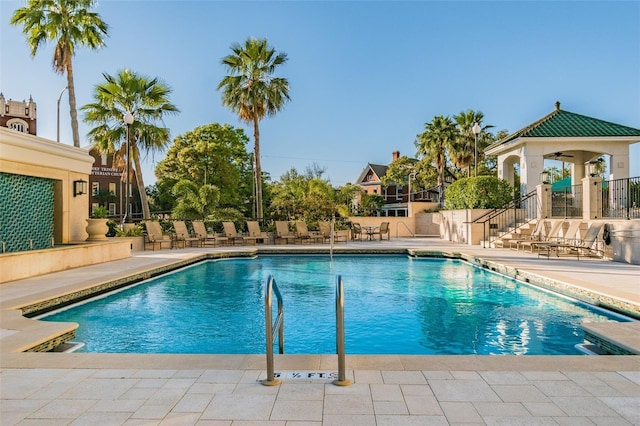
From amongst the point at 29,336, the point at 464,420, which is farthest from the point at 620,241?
the point at 29,336

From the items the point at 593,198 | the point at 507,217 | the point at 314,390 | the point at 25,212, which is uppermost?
the point at 593,198

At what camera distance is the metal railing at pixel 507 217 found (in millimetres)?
18172

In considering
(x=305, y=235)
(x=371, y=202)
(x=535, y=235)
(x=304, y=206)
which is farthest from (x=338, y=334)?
(x=371, y=202)

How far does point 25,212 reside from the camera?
12.1 metres

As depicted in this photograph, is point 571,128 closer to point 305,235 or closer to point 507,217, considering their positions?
point 507,217

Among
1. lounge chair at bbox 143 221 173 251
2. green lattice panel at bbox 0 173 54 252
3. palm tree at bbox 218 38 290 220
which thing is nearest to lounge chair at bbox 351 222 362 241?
palm tree at bbox 218 38 290 220

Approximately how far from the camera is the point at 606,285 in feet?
26.2

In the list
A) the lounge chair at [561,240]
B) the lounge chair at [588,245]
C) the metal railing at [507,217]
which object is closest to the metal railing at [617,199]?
the lounge chair at [561,240]

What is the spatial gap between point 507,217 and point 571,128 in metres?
5.26

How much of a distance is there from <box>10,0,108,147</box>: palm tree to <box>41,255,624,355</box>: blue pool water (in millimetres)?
13688

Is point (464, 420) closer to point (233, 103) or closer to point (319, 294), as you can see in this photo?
point (319, 294)

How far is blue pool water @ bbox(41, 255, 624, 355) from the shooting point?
6.01 metres

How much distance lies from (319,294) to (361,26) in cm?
1317

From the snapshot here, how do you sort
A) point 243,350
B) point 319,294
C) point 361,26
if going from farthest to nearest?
point 361,26 → point 319,294 → point 243,350
